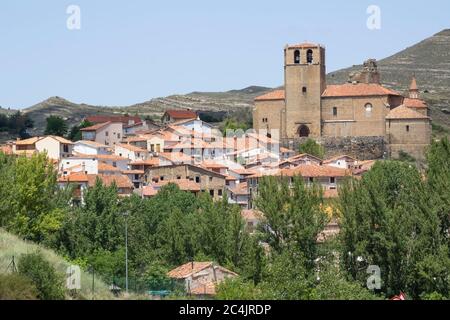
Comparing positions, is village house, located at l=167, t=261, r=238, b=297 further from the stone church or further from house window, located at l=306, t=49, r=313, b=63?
house window, located at l=306, t=49, r=313, b=63

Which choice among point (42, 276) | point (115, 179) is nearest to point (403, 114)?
point (115, 179)

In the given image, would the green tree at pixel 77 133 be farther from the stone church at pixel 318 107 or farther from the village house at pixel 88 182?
the village house at pixel 88 182

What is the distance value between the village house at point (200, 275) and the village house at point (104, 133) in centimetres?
4554

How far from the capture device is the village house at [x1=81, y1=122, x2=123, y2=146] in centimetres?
8356

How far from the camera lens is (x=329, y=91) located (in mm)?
79000

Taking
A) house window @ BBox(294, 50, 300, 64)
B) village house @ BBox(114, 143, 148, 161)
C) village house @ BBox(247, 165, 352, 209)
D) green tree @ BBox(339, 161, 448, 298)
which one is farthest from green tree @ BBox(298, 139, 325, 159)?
green tree @ BBox(339, 161, 448, 298)

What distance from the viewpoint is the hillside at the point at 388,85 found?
399ft

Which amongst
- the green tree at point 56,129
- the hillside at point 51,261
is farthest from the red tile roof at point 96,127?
the hillside at point 51,261

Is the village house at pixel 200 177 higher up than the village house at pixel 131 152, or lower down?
lower down
